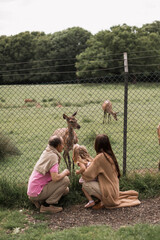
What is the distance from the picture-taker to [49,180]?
5.35 m

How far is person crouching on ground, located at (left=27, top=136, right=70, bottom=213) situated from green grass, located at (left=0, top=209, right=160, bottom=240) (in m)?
0.39

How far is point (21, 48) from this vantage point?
52.1 metres

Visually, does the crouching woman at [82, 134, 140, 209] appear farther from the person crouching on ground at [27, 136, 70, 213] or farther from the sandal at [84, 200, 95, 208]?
the person crouching on ground at [27, 136, 70, 213]

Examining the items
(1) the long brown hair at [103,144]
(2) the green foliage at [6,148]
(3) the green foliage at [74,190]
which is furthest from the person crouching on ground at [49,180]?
(2) the green foliage at [6,148]

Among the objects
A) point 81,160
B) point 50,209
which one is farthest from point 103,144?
point 50,209

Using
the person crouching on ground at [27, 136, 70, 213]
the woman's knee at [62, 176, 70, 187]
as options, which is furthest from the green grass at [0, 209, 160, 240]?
the woman's knee at [62, 176, 70, 187]

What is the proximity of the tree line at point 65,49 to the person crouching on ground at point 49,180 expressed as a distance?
33.7 m

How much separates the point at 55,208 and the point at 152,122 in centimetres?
904

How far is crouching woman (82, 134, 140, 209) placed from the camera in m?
5.25

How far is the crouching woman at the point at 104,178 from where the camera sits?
5.25m

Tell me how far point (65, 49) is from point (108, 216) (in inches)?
1921

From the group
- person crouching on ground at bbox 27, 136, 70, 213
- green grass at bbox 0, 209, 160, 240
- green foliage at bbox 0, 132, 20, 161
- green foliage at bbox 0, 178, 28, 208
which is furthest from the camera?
green foliage at bbox 0, 132, 20, 161

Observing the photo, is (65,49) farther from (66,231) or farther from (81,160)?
(66,231)

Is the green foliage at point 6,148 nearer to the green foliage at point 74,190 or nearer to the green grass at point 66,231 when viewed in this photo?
the green foliage at point 74,190
